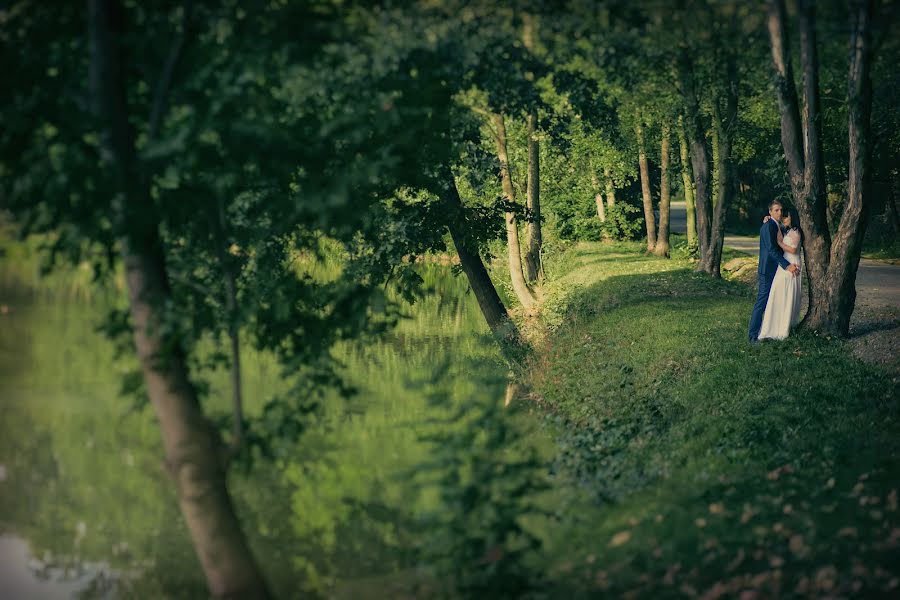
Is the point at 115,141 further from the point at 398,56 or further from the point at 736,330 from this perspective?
the point at 736,330

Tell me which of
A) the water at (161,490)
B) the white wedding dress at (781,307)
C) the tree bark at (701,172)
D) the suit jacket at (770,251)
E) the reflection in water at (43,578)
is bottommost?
the reflection in water at (43,578)

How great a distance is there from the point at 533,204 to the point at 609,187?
1928cm

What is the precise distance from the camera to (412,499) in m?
8.21

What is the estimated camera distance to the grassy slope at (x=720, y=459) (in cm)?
674

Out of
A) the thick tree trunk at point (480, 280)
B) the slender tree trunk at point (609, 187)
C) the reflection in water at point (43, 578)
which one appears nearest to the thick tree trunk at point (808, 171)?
the thick tree trunk at point (480, 280)

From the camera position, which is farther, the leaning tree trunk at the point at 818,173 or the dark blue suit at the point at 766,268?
the dark blue suit at the point at 766,268

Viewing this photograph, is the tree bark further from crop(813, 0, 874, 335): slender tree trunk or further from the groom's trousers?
crop(813, 0, 874, 335): slender tree trunk

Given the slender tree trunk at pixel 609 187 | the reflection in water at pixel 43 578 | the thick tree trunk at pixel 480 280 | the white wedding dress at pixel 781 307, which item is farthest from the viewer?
the slender tree trunk at pixel 609 187

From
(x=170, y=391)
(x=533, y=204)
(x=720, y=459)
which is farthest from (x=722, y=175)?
(x=170, y=391)

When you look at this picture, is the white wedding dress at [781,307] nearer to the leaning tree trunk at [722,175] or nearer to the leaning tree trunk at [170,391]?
the leaning tree trunk at [170,391]

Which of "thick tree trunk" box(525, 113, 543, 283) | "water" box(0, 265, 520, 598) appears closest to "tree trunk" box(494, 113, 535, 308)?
"thick tree trunk" box(525, 113, 543, 283)

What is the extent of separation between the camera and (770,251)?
48.3 ft

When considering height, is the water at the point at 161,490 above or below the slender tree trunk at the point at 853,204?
below

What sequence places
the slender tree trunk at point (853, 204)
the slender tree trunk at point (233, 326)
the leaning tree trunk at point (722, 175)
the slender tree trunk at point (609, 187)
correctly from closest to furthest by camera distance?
1. the slender tree trunk at point (233, 326)
2. the slender tree trunk at point (853, 204)
3. the leaning tree trunk at point (722, 175)
4. the slender tree trunk at point (609, 187)
